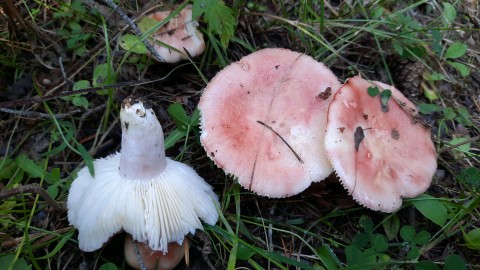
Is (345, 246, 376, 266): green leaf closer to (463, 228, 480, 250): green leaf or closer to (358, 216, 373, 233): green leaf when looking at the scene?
(358, 216, 373, 233): green leaf

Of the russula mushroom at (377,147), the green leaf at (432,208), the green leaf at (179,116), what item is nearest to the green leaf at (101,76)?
the green leaf at (179,116)

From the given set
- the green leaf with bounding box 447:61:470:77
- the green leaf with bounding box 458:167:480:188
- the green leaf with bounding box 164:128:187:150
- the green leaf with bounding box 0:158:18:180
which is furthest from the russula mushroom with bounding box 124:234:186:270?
the green leaf with bounding box 447:61:470:77

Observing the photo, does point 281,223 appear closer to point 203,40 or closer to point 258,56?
point 258,56

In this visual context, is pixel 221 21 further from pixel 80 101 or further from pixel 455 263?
pixel 455 263

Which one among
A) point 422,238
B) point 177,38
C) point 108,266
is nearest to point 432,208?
point 422,238

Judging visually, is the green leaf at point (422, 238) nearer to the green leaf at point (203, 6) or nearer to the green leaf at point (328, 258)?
the green leaf at point (328, 258)

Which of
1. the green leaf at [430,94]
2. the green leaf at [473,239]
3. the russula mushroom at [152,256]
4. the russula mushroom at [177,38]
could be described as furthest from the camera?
the green leaf at [430,94]
